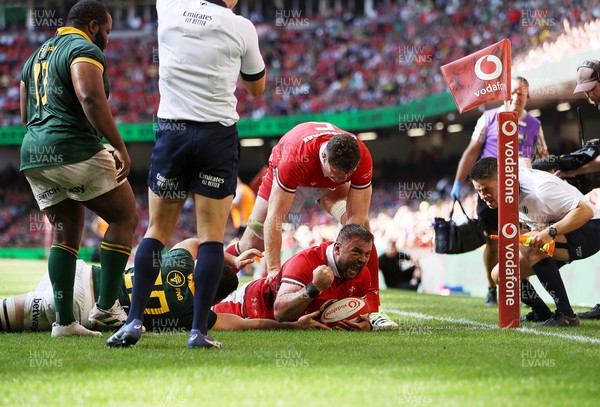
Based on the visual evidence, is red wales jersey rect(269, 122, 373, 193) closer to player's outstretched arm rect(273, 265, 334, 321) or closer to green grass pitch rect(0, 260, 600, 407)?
player's outstretched arm rect(273, 265, 334, 321)

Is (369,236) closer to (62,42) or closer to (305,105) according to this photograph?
(62,42)

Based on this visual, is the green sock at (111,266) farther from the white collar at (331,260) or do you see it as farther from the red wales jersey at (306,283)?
the white collar at (331,260)

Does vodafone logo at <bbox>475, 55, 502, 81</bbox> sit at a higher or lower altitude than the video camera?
higher

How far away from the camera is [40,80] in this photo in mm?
5777

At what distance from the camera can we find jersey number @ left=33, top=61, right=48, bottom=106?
18.8 ft

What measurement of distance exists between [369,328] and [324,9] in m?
38.0

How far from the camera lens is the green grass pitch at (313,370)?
3281 millimetres

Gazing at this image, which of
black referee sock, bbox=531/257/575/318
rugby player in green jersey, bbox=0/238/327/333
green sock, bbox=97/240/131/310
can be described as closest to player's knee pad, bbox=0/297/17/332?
rugby player in green jersey, bbox=0/238/327/333

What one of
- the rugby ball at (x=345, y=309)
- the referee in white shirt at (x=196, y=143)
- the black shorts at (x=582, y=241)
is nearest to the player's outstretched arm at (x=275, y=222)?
the rugby ball at (x=345, y=309)

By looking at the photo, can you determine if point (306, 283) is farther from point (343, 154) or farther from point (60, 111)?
point (60, 111)

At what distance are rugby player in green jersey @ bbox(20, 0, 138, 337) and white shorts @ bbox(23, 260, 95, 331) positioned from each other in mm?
178

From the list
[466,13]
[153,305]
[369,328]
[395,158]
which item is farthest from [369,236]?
[395,158]

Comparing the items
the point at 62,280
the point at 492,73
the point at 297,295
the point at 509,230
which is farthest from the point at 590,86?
the point at 62,280

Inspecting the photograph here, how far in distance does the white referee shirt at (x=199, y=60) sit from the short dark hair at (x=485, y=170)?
2248mm
